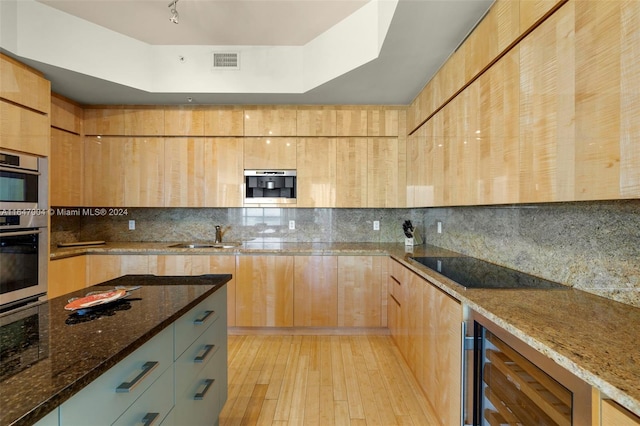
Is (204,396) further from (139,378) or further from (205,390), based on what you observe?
(139,378)

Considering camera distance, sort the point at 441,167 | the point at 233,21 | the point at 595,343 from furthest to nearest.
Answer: the point at 233,21, the point at 441,167, the point at 595,343

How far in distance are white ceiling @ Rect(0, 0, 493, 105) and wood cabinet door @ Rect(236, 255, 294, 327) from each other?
1.76 m

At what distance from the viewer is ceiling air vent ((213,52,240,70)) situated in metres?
2.77

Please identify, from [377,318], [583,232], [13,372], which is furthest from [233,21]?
[377,318]

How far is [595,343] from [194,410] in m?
1.51

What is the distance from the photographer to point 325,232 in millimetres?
3500

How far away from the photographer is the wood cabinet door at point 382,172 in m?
3.20

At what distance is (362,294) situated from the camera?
2.88 meters

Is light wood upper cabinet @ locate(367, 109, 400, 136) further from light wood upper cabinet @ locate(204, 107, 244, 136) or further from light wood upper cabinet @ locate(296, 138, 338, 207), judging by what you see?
light wood upper cabinet @ locate(204, 107, 244, 136)

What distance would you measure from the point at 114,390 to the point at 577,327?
4.67ft

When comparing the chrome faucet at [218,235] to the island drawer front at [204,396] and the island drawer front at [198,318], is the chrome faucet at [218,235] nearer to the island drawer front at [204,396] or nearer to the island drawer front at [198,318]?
the island drawer front at [198,318]

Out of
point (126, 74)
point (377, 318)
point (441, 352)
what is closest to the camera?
point (441, 352)

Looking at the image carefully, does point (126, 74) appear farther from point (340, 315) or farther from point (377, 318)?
point (377, 318)

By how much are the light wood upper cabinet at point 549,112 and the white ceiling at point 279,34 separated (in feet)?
1.94
